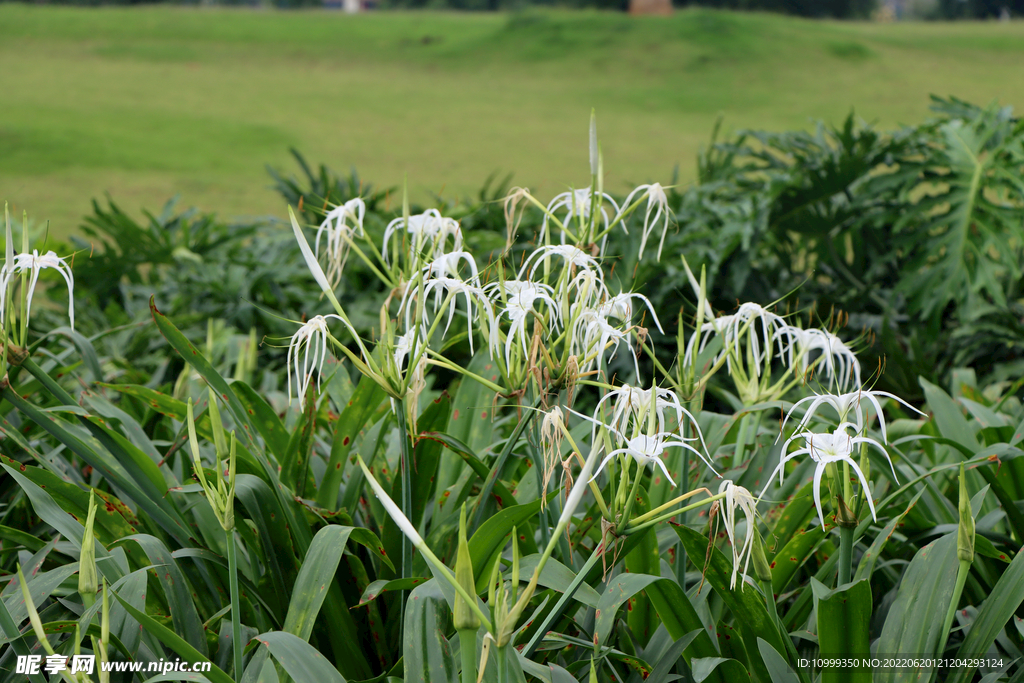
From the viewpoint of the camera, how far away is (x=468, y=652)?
2.34 ft

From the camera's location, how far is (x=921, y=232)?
2744 millimetres

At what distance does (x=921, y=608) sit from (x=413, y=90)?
13.2 meters

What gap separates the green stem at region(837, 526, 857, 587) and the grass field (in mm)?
4452

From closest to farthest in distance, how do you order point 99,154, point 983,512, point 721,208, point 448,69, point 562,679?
1. point 562,679
2. point 983,512
3. point 721,208
4. point 99,154
5. point 448,69

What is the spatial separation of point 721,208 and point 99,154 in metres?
7.44

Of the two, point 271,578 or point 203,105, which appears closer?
point 271,578

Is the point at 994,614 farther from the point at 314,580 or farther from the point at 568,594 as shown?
the point at 314,580

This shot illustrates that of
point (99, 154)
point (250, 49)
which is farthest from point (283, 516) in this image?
point (250, 49)

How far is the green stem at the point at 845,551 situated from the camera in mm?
899

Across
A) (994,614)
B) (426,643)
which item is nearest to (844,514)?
(994,614)

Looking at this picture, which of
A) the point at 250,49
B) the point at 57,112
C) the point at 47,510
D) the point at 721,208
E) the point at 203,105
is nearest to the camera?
the point at 47,510

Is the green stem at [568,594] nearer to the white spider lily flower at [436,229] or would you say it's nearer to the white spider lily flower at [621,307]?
the white spider lily flower at [621,307]

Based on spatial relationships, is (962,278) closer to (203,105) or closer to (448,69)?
(203,105)


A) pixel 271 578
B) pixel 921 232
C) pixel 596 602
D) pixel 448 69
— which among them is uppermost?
pixel 448 69
